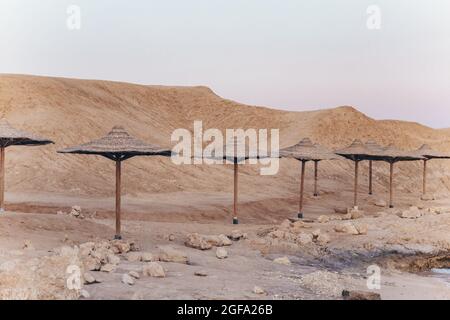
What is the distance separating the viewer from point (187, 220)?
729 inches

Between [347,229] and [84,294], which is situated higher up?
[84,294]

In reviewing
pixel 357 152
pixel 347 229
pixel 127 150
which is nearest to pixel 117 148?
pixel 127 150

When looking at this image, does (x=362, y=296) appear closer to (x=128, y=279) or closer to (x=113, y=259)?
(x=128, y=279)

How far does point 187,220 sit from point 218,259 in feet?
24.2

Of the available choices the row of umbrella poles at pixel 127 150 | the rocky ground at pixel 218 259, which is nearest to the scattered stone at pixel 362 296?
the rocky ground at pixel 218 259

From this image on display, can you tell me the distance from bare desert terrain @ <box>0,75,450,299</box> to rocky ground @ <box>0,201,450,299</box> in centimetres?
4

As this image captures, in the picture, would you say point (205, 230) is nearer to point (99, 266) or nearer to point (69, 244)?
point (69, 244)

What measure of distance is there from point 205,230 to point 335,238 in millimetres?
3747

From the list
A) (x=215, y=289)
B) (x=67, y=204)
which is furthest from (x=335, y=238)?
(x=67, y=204)

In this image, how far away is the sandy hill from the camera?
2461 centimetres

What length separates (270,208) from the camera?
23.5 m

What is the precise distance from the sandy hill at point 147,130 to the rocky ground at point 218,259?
27.3 ft

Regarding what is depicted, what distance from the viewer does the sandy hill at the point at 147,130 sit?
969 inches
